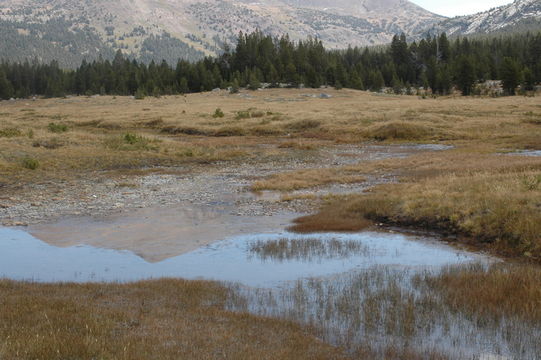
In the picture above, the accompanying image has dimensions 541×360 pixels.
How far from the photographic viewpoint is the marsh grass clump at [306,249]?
16.2 m

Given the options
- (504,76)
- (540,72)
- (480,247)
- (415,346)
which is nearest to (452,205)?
(480,247)

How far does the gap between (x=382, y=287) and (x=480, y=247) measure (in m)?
5.70

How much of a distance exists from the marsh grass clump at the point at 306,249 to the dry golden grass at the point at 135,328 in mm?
4302

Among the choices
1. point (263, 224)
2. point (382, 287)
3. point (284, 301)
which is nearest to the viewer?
point (284, 301)

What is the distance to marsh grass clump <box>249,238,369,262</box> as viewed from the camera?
16.2 meters

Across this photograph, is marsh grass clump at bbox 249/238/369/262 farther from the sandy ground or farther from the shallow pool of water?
the sandy ground

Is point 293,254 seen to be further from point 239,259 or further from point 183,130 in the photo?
point 183,130

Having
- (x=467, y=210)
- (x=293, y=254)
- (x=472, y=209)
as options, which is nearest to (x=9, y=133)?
(x=293, y=254)

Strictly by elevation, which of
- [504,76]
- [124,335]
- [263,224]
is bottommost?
[263,224]

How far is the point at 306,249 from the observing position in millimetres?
17094

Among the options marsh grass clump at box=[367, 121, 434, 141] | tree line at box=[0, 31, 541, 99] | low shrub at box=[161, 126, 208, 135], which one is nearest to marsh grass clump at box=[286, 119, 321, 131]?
marsh grass clump at box=[367, 121, 434, 141]

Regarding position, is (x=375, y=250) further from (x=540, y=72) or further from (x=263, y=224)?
(x=540, y=72)

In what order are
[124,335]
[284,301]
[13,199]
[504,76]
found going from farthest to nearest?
[504,76], [13,199], [284,301], [124,335]

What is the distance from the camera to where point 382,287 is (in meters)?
12.7
